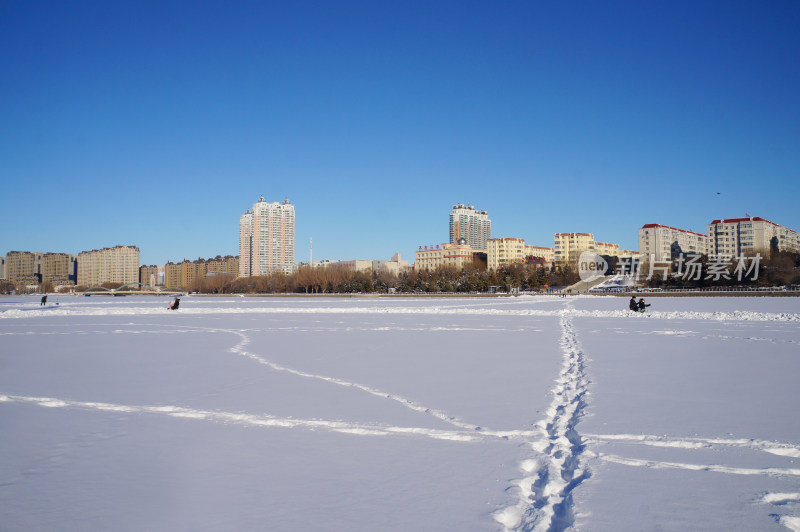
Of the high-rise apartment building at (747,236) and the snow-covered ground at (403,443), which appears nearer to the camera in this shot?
the snow-covered ground at (403,443)

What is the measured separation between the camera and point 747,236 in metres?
115

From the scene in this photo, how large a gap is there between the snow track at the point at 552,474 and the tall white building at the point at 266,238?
508 ft

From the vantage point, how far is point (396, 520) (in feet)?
11.8

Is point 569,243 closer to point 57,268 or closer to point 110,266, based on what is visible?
point 110,266

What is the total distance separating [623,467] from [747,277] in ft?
220

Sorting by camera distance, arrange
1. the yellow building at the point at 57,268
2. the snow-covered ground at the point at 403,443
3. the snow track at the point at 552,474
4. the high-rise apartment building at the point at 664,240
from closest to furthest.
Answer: the snow track at the point at 552,474 < the snow-covered ground at the point at 403,443 < the high-rise apartment building at the point at 664,240 < the yellow building at the point at 57,268

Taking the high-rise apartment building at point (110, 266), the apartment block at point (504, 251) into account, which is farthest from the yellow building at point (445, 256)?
the high-rise apartment building at point (110, 266)

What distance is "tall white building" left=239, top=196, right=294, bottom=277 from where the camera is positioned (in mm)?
161375

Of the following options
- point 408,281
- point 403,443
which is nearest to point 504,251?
point 408,281

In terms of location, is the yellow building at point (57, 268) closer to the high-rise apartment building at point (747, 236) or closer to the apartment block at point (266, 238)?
the apartment block at point (266, 238)

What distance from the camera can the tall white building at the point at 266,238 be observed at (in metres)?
161

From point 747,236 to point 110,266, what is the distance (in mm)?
177287

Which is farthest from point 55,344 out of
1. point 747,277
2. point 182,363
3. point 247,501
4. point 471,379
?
point 747,277

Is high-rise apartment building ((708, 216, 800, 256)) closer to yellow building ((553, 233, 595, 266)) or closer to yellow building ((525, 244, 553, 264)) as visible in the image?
yellow building ((553, 233, 595, 266))
